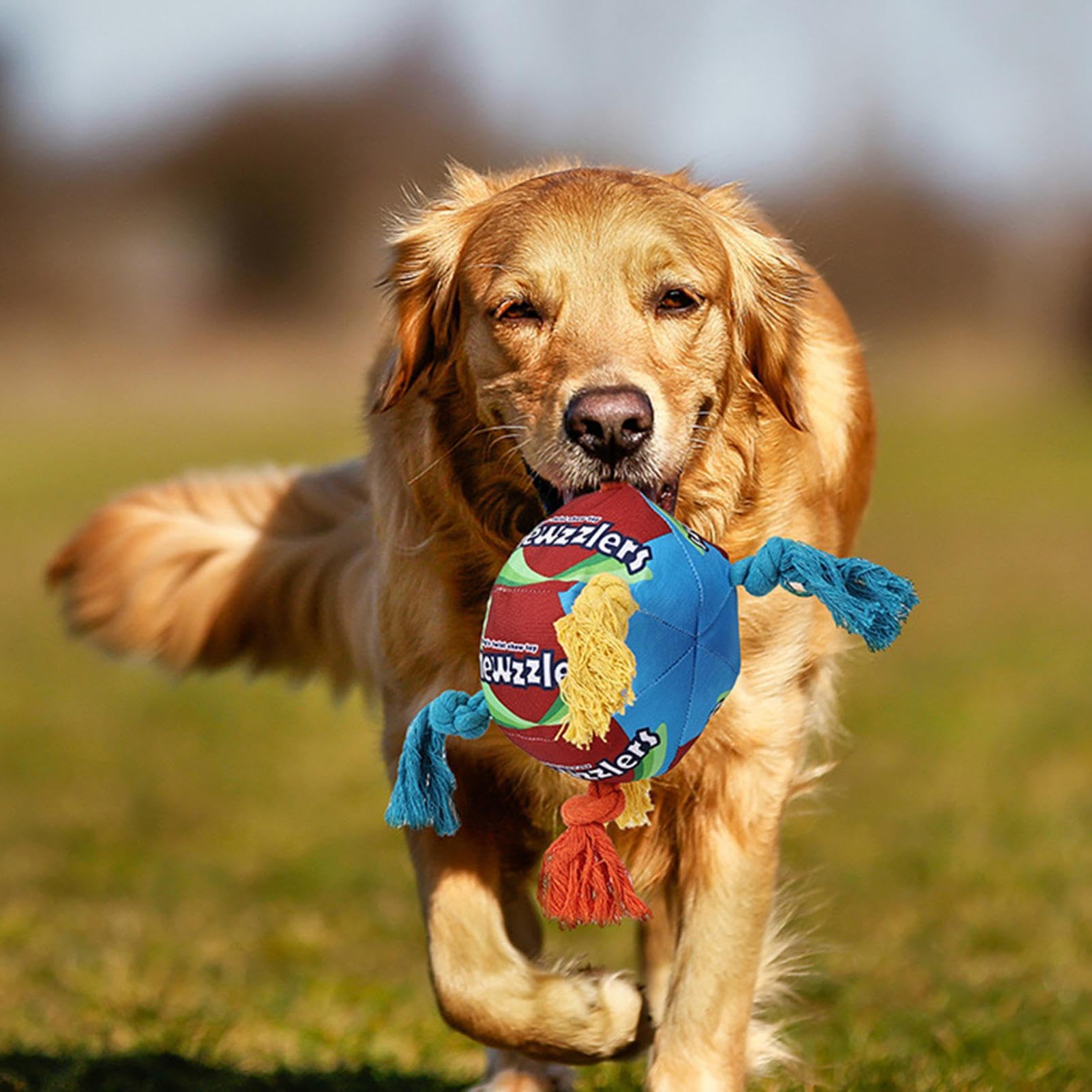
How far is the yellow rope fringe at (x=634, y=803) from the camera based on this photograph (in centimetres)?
302

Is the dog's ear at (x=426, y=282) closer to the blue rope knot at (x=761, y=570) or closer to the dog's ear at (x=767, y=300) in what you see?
the dog's ear at (x=767, y=300)

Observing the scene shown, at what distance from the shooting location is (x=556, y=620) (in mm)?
2836

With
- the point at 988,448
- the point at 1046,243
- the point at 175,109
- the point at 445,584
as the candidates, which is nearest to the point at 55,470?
the point at 988,448

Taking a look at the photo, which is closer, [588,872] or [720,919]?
[588,872]

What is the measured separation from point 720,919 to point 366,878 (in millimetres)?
3621

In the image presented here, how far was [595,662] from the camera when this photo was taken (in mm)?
2793

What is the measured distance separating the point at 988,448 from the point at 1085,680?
1760cm

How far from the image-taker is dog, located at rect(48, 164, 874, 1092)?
3324mm

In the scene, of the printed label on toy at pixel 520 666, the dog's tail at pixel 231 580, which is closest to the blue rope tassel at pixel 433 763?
the printed label on toy at pixel 520 666

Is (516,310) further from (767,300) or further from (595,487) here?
(767,300)

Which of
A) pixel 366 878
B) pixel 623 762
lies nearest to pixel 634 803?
pixel 623 762

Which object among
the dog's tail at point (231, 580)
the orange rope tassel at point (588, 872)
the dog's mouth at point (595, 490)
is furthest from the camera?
the dog's tail at point (231, 580)

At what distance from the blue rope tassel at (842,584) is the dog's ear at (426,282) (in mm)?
902

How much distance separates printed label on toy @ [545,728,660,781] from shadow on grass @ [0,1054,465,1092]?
1.27m
